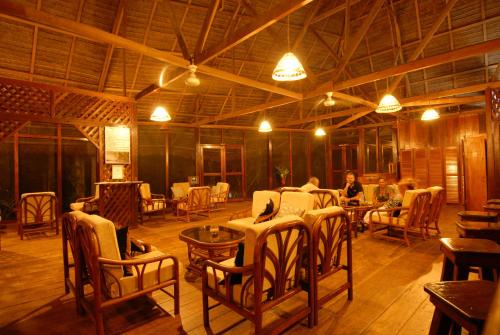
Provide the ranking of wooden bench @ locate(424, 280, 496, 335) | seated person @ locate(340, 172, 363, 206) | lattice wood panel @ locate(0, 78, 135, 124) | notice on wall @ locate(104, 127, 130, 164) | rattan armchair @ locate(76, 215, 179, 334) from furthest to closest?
1. notice on wall @ locate(104, 127, 130, 164)
2. seated person @ locate(340, 172, 363, 206)
3. lattice wood panel @ locate(0, 78, 135, 124)
4. rattan armchair @ locate(76, 215, 179, 334)
5. wooden bench @ locate(424, 280, 496, 335)

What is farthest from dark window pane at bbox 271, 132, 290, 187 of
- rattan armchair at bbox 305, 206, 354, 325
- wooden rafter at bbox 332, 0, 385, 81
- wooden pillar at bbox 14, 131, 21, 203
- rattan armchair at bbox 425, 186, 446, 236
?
rattan armchair at bbox 305, 206, 354, 325

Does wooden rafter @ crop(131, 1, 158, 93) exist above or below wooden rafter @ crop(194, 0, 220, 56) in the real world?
above

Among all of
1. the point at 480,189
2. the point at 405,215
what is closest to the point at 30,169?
the point at 405,215

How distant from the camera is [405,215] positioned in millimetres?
4957

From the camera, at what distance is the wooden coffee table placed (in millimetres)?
3176

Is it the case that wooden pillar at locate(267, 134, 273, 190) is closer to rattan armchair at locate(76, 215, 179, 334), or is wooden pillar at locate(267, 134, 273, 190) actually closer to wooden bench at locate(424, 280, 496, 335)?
rattan armchair at locate(76, 215, 179, 334)

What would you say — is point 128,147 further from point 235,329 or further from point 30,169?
point 235,329

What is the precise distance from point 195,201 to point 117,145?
228 centimetres

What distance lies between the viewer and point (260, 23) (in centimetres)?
400

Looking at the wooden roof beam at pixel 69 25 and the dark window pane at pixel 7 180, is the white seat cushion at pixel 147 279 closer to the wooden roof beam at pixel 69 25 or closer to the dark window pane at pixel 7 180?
the wooden roof beam at pixel 69 25

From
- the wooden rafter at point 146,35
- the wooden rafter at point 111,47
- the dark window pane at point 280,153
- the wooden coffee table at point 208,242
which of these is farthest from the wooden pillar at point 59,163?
the dark window pane at point 280,153

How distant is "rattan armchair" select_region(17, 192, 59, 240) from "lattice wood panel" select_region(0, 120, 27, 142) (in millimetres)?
1206

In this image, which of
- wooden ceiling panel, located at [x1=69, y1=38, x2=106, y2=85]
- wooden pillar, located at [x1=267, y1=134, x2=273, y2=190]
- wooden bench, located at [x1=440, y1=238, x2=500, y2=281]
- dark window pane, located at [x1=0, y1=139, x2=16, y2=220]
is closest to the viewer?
wooden bench, located at [x1=440, y1=238, x2=500, y2=281]

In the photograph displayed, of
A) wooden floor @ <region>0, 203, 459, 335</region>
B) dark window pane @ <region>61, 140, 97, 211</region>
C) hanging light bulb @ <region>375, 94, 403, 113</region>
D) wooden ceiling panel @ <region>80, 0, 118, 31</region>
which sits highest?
wooden ceiling panel @ <region>80, 0, 118, 31</region>
